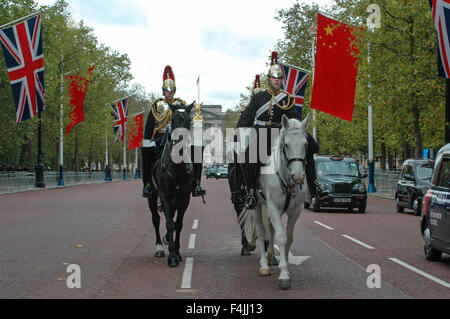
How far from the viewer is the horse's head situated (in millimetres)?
7355

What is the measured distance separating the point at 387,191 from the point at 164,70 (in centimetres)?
3088

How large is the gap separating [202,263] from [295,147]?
302cm

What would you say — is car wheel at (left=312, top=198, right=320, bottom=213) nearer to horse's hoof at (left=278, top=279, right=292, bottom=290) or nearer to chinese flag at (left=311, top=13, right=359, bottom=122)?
chinese flag at (left=311, top=13, right=359, bottom=122)

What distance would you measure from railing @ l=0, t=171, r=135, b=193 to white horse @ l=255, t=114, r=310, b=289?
31009 millimetres

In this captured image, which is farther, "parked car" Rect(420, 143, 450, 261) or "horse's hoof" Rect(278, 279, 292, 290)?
"parked car" Rect(420, 143, 450, 261)

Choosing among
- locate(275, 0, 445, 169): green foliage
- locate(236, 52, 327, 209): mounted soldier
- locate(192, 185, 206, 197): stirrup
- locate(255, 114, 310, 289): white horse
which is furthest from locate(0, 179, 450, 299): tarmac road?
locate(275, 0, 445, 169): green foliage

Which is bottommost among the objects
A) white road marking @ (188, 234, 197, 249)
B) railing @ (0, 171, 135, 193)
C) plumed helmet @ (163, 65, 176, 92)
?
white road marking @ (188, 234, 197, 249)

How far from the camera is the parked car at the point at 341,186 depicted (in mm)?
21812

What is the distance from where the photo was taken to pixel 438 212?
9883 mm

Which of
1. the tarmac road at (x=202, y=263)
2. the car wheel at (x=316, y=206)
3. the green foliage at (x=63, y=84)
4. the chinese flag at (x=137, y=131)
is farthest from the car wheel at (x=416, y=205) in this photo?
the chinese flag at (x=137, y=131)

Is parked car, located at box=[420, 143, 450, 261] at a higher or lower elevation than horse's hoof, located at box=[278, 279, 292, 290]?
higher

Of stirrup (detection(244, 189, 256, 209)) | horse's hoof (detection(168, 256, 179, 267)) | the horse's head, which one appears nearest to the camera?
the horse's head
